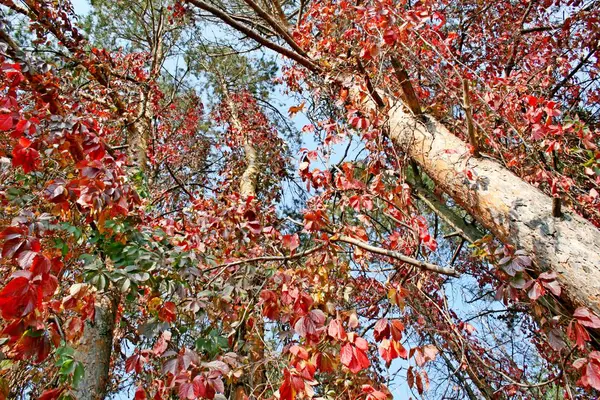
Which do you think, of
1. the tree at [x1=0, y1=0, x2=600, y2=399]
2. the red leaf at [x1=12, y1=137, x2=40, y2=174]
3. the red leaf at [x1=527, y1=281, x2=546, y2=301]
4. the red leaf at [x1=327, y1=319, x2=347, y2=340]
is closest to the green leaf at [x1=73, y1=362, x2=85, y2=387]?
the tree at [x1=0, y1=0, x2=600, y2=399]

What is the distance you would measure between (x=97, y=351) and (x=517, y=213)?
243 cm

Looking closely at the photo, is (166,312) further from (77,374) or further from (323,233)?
(323,233)

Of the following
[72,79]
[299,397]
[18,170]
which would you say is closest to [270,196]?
[72,79]

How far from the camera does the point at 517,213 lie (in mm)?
1541

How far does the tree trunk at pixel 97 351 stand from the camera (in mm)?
2221

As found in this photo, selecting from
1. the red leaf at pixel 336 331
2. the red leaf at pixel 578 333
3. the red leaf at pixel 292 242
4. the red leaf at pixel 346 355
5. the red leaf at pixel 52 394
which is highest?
the red leaf at pixel 578 333

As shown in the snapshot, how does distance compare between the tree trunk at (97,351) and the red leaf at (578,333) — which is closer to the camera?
the red leaf at (578,333)

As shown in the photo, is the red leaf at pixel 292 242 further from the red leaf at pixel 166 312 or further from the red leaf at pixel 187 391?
the red leaf at pixel 187 391

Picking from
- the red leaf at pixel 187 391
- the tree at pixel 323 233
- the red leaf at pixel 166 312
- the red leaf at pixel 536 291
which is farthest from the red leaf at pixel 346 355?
the red leaf at pixel 166 312

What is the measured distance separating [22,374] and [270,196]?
382cm

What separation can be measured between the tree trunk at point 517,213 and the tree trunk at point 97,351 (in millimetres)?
1995

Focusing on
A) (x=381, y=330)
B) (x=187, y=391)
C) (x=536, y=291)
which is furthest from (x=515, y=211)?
(x=187, y=391)

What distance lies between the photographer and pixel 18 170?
212 centimetres

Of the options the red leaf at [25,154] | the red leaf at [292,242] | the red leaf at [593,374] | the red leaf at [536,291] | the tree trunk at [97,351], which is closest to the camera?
the red leaf at [593,374]
